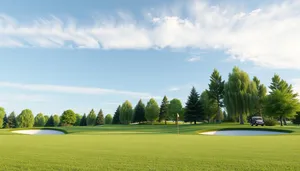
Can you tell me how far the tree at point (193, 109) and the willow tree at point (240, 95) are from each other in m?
9.19

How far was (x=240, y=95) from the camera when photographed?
34719 mm

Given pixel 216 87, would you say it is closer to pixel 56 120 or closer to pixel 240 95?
pixel 240 95

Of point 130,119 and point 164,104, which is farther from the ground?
point 164,104

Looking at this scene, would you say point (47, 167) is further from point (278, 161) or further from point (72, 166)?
point (278, 161)

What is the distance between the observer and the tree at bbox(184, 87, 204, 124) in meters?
44.2

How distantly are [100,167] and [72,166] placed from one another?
2.55 feet

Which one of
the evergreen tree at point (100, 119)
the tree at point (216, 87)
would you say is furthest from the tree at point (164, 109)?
the evergreen tree at point (100, 119)

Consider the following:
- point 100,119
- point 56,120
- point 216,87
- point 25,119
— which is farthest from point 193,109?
point 56,120

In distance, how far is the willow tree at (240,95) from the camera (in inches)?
1359

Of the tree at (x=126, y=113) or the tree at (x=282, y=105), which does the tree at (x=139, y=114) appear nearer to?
the tree at (x=126, y=113)

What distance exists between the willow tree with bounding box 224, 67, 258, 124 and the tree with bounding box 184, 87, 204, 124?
9.19m

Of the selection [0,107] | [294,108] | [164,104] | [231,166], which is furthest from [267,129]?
[0,107]

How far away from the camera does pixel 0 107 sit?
8125 centimetres

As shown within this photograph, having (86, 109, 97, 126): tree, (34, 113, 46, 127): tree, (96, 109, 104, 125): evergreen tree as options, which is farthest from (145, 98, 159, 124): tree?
(34, 113, 46, 127): tree
